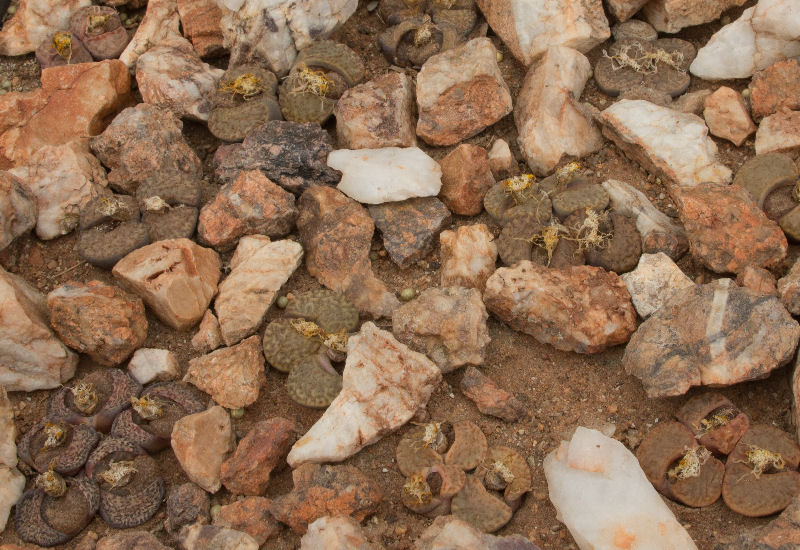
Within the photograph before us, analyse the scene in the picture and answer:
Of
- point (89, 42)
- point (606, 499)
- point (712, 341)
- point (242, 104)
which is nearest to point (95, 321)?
point (242, 104)

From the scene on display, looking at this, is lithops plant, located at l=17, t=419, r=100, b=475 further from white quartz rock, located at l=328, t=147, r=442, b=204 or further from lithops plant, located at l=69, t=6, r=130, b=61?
lithops plant, located at l=69, t=6, r=130, b=61

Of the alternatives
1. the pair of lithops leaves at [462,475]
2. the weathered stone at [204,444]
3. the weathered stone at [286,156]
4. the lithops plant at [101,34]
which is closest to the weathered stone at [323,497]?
the pair of lithops leaves at [462,475]

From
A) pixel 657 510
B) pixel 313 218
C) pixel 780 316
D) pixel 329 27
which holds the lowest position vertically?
pixel 657 510

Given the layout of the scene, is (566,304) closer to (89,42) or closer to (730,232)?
(730,232)

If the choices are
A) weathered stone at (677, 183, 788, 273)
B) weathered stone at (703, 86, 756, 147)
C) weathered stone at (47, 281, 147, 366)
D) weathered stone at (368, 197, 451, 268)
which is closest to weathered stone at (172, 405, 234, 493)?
weathered stone at (47, 281, 147, 366)

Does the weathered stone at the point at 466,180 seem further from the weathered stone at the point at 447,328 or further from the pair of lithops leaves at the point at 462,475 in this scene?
the pair of lithops leaves at the point at 462,475

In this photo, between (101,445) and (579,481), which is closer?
(579,481)

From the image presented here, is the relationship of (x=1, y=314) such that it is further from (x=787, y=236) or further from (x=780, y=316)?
(x=787, y=236)

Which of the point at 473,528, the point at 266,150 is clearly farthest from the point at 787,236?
the point at 266,150
